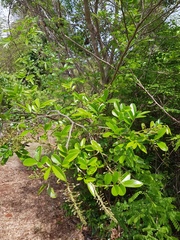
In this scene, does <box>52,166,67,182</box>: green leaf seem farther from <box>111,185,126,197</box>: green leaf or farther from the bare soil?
the bare soil

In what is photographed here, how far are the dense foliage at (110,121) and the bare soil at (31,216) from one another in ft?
1.63

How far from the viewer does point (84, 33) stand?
4.13m

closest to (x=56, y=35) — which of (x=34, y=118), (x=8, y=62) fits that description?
(x=34, y=118)

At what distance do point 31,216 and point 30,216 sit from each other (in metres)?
0.02

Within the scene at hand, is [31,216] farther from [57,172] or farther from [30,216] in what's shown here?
[57,172]

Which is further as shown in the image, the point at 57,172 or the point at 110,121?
the point at 110,121

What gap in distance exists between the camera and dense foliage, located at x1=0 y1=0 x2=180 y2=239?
84 cm

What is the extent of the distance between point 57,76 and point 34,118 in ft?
4.20

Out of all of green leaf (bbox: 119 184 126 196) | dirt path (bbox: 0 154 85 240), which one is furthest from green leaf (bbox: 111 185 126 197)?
dirt path (bbox: 0 154 85 240)

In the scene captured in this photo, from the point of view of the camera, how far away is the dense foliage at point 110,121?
841 millimetres

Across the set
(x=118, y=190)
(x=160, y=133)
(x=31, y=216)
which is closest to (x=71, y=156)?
(x=118, y=190)

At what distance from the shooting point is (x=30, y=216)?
3.37m

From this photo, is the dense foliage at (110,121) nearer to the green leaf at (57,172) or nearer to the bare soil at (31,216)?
the green leaf at (57,172)

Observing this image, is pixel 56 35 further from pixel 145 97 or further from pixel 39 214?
pixel 39 214
